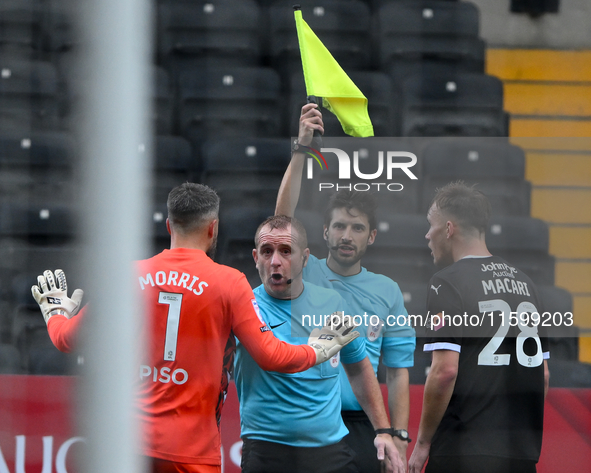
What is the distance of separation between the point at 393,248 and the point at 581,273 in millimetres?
449

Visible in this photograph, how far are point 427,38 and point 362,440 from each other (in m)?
1.45

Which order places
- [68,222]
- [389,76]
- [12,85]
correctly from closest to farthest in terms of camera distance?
[68,222], [12,85], [389,76]

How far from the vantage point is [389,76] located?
210 centimetres

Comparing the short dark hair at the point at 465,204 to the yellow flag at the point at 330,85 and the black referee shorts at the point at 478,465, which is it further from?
the black referee shorts at the point at 478,465

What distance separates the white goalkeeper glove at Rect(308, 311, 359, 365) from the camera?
4.59 ft

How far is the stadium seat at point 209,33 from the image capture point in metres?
1.77

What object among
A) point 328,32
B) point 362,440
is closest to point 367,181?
point 328,32

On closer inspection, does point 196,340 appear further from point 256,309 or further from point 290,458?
point 290,458

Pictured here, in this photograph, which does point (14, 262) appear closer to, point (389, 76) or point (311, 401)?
point (311, 401)


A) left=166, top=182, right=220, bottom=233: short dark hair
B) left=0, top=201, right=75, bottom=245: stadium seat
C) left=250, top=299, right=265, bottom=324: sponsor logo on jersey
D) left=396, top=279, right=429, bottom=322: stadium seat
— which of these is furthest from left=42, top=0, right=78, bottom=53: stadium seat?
left=396, top=279, right=429, bottom=322: stadium seat

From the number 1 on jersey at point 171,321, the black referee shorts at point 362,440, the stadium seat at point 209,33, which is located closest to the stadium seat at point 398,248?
the black referee shorts at point 362,440

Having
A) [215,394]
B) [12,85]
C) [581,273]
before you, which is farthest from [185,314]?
[581,273]

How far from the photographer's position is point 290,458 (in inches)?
60.0

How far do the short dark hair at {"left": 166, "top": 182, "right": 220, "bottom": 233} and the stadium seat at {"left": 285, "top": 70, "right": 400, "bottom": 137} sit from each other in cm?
29
